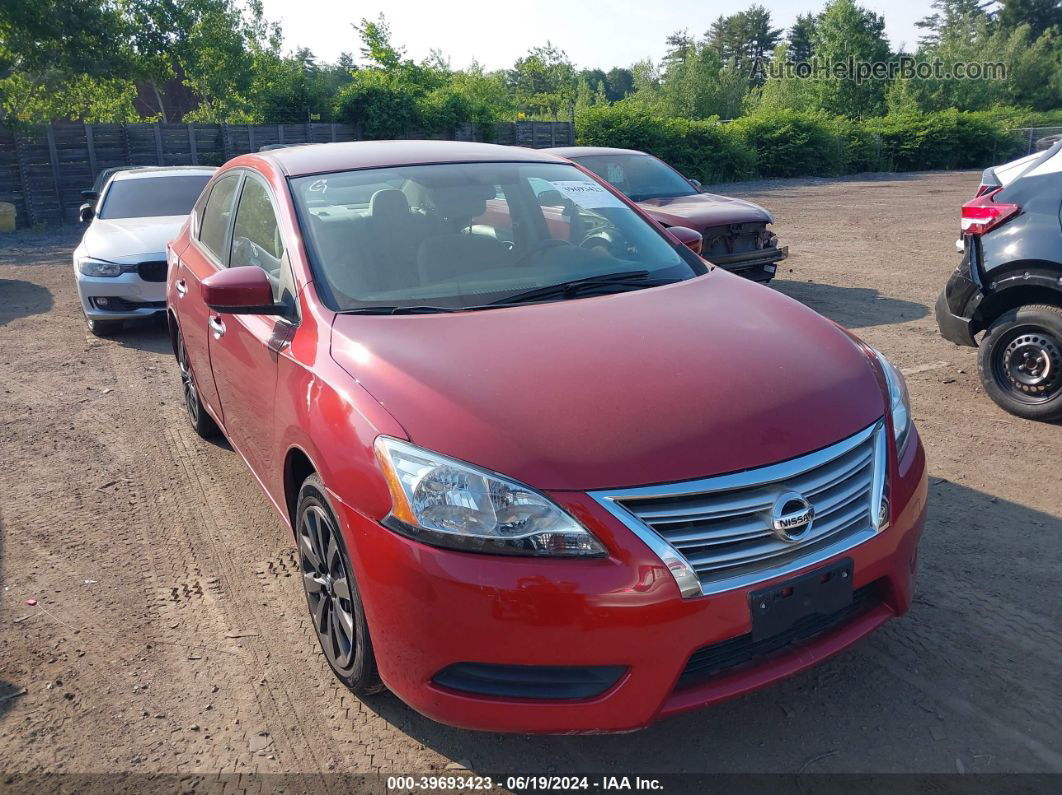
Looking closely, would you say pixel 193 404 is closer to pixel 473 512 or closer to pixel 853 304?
pixel 473 512

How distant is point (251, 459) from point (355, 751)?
1611mm

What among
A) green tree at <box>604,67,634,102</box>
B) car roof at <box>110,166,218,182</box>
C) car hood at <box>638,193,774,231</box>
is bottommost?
car hood at <box>638,193,774,231</box>

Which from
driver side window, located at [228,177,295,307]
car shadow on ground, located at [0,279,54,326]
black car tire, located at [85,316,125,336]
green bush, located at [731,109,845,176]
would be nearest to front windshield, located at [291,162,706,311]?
driver side window, located at [228,177,295,307]

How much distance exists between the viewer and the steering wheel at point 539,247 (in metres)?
3.53

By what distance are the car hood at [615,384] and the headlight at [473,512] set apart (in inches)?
1.8

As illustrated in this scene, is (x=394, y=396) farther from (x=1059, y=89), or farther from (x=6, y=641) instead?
(x=1059, y=89)

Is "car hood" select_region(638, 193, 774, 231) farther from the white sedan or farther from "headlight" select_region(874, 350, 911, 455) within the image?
"headlight" select_region(874, 350, 911, 455)

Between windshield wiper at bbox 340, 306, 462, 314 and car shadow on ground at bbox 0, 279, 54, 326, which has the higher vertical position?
windshield wiper at bbox 340, 306, 462, 314

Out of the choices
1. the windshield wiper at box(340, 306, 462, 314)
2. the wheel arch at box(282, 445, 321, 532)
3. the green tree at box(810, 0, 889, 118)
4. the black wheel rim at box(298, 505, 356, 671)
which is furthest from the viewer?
the green tree at box(810, 0, 889, 118)

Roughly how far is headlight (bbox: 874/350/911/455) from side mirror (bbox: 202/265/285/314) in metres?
2.20

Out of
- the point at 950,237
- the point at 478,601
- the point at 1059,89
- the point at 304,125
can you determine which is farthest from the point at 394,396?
the point at 1059,89

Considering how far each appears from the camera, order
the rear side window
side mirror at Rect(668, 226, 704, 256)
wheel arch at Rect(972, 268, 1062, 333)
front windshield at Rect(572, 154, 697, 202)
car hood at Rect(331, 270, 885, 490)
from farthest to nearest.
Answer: front windshield at Rect(572, 154, 697, 202) < wheel arch at Rect(972, 268, 1062, 333) < the rear side window < side mirror at Rect(668, 226, 704, 256) < car hood at Rect(331, 270, 885, 490)

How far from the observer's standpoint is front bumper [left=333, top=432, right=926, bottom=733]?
219cm

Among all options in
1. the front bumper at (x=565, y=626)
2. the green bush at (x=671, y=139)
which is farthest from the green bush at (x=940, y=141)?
the front bumper at (x=565, y=626)
